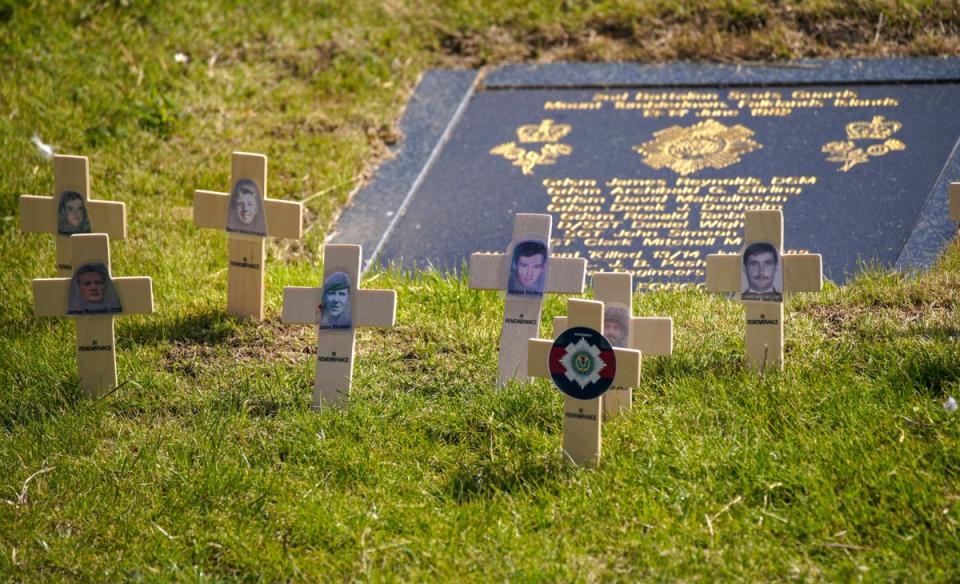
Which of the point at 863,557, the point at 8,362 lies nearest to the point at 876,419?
the point at 863,557

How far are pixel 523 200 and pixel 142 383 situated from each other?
2163 mm

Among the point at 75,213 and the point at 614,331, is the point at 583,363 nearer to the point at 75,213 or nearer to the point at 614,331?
the point at 614,331

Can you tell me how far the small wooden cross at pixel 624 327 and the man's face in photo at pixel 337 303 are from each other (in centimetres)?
77

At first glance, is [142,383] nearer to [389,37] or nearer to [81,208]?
[81,208]

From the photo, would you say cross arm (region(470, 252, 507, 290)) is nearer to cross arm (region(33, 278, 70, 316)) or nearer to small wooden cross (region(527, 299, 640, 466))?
small wooden cross (region(527, 299, 640, 466))

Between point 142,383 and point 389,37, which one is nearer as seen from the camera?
point 142,383

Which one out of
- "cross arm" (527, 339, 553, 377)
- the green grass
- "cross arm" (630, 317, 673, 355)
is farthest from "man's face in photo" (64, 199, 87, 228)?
"cross arm" (630, 317, 673, 355)

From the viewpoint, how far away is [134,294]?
4.11 m

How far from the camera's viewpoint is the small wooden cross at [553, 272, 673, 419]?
12.2 ft

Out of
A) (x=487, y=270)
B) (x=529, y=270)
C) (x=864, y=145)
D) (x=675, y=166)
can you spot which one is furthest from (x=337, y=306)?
(x=864, y=145)

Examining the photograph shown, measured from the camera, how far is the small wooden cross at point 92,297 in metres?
4.10

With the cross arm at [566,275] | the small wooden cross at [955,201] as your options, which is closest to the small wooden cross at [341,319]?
the cross arm at [566,275]

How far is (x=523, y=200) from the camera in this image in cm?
564

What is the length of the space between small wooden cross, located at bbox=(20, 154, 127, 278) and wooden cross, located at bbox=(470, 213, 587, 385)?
1590mm
